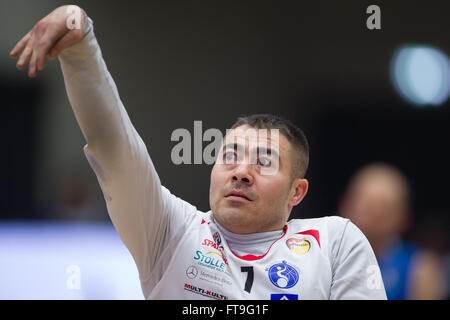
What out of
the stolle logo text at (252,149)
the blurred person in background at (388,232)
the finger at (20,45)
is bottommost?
the blurred person in background at (388,232)

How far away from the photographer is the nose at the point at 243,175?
2939 mm

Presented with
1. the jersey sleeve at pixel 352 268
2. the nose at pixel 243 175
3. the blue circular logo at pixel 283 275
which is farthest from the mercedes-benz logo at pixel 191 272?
the jersey sleeve at pixel 352 268

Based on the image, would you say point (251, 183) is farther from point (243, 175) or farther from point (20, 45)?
point (20, 45)

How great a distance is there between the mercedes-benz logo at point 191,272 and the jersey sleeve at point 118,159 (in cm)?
19

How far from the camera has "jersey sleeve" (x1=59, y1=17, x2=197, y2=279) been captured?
250 cm

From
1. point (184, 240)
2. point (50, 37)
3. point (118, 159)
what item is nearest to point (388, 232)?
point (184, 240)

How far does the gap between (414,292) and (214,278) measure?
6.36 ft

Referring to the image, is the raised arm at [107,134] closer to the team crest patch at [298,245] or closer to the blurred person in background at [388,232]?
the team crest patch at [298,245]

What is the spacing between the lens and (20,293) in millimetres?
5668

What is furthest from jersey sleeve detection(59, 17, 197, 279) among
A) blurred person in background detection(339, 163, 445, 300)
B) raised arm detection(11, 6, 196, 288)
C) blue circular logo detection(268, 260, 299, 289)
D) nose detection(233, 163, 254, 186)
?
blurred person in background detection(339, 163, 445, 300)

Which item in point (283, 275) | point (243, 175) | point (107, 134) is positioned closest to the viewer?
point (107, 134)

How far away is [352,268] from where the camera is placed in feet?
9.43

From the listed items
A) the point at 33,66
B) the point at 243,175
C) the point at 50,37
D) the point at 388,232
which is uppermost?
the point at 50,37

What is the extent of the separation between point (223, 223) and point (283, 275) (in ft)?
1.34
